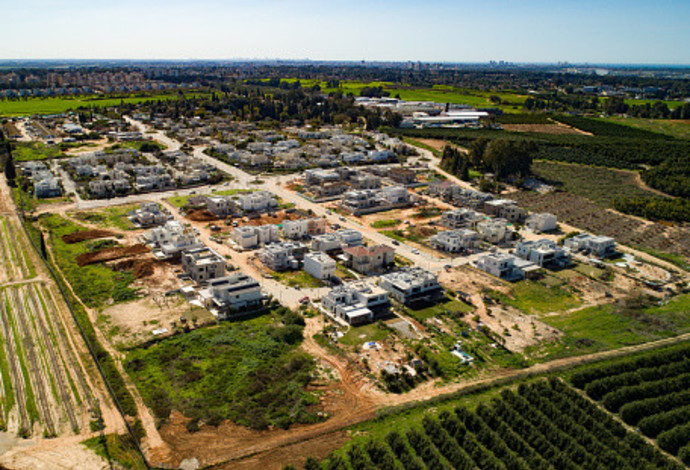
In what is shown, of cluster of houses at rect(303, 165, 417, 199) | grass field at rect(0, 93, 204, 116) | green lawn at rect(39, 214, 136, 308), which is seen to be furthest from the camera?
grass field at rect(0, 93, 204, 116)

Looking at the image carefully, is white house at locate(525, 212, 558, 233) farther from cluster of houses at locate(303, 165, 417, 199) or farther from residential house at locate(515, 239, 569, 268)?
cluster of houses at locate(303, 165, 417, 199)

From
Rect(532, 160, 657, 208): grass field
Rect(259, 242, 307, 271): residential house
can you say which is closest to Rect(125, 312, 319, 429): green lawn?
Rect(259, 242, 307, 271): residential house

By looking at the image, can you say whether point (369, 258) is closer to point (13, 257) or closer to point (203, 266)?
point (203, 266)

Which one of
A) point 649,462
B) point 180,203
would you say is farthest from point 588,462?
point 180,203

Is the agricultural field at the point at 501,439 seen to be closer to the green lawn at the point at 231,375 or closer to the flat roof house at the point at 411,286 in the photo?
the green lawn at the point at 231,375

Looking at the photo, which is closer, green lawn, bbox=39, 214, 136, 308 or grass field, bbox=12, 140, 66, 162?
green lawn, bbox=39, 214, 136, 308

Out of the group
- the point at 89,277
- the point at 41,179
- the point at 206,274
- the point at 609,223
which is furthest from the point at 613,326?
the point at 41,179

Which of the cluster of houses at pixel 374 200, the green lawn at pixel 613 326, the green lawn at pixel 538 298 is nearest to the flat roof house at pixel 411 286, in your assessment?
the green lawn at pixel 538 298
